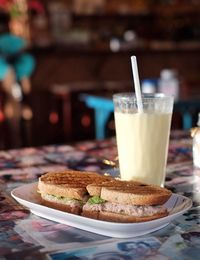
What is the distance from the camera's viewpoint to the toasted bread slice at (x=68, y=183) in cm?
100

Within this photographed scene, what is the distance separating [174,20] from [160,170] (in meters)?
5.68

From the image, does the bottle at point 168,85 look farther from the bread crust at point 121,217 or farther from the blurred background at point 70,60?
the bread crust at point 121,217

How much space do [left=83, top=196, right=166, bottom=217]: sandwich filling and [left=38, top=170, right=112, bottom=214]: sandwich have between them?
23 mm

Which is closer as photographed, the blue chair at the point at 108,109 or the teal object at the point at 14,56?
the blue chair at the point at 108,109

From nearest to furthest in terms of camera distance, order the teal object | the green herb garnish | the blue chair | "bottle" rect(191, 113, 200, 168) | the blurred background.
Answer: the green herb garnish, "bottle" rect(191, 113, 200, 168), the blue chair, the teal object, the blurred background

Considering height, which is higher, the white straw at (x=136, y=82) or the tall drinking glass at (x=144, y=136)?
the white straw at (x=136, y=82)

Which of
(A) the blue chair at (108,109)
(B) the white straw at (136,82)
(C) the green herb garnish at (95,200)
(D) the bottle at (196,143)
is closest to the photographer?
(C) the green herb garnish at (95,200)

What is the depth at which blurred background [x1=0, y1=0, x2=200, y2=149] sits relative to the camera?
5121mm

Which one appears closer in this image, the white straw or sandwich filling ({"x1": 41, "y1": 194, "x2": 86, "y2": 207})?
sandwich filling ({"x1": 41, "y1": 194, "x2": 86, "y2": 207})

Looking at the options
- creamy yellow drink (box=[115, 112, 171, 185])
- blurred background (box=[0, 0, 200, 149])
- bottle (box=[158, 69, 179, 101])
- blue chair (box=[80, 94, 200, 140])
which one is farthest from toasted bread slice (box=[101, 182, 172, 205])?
blurred background (box=[0, 0, 200, 149])

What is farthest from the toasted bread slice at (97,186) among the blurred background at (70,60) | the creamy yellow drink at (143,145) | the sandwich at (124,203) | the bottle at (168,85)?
the blurred background at (70,60)

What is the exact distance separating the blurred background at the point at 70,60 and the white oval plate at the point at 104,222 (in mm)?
3388

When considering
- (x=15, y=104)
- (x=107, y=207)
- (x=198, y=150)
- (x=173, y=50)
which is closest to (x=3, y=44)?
(x=15, y=104)

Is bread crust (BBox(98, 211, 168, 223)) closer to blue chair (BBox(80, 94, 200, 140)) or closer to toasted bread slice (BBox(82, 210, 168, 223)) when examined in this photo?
toasted bread slice (BBox(82, 210, 168, 223))
